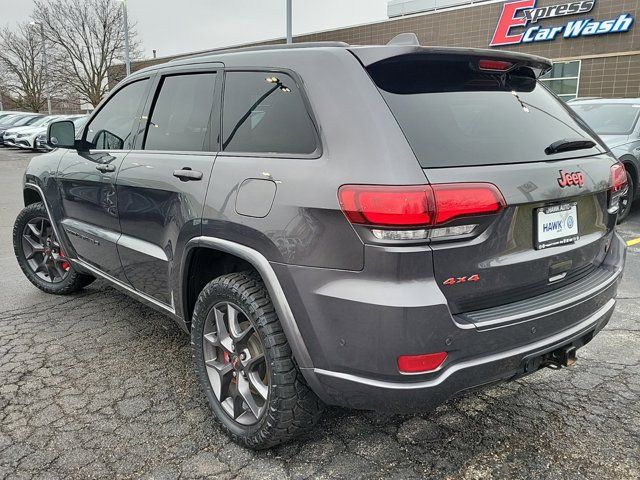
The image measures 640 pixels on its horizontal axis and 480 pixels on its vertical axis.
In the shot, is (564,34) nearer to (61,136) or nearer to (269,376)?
(61,136)

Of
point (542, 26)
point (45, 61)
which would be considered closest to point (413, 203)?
point (542, 26)

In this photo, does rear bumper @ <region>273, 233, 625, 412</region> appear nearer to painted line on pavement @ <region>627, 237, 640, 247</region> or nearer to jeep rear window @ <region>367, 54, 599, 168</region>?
jeep rear window @ <region>367, 54, 599, 168</region>

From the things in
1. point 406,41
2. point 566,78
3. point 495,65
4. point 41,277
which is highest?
point 566,78

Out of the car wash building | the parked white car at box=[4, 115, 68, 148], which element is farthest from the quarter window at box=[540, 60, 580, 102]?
the parked white car at box=[4, 115, 68, 148]

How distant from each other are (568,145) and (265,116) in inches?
54.0

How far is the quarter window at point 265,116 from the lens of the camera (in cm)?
221

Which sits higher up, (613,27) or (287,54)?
(613,27)

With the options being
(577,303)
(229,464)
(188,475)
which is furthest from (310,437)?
(577,303)

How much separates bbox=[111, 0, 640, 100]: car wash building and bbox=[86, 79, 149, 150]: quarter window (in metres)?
15.8

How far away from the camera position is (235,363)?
8.14 feet

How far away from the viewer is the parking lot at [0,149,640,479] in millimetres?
2312

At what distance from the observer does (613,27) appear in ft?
62.0

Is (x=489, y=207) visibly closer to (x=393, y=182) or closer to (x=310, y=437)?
(x=393, y=182)

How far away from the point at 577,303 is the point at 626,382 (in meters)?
1.14
